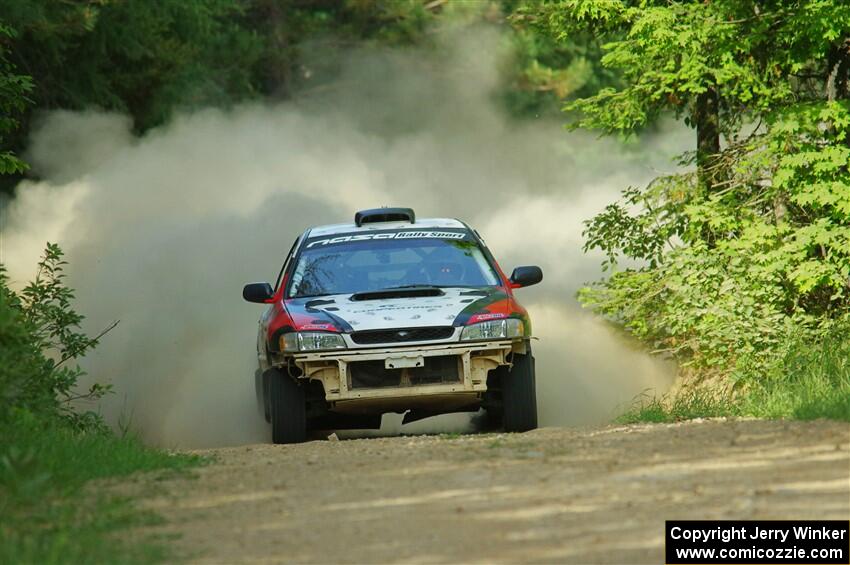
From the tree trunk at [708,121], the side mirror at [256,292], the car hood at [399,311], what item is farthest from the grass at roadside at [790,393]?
the tree trunk at [708,121]

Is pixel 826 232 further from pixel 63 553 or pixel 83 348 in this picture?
pixel 63 553

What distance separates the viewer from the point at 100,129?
Result: 26.0 metres

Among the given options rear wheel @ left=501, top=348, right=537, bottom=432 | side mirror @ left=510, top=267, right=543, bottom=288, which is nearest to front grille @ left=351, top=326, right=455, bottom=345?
rear wheel @ left=501, top=348, right=537, bottom=432

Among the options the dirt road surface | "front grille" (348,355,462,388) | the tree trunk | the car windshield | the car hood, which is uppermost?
the tree trunk

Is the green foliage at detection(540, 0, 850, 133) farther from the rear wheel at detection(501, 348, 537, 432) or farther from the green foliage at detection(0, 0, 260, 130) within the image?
the green foliage at detection(0, 0, 260, 130)

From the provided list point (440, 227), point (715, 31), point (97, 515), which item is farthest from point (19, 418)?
point (715, 31)

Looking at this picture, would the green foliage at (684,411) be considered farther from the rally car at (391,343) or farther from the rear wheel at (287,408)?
the rear wheel at (287,408)

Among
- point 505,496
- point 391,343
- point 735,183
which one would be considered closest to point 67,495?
point 505,496

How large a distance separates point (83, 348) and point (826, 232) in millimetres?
6841

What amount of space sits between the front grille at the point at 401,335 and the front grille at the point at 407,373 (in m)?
0.15

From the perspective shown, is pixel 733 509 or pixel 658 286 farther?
pixel 658 286

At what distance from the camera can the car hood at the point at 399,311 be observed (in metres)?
11.2

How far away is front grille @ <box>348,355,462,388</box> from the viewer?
11.3 meters

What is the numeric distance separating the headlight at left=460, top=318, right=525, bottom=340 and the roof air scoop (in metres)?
2.21
